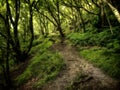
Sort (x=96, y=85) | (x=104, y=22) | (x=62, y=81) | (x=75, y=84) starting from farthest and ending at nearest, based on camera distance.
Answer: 1. (x=104, y=22)
2. (x=62, y=81)
3. (x=75, y=84)
4. (x=96, y=85)

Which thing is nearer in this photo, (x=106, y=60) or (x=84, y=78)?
(x=84, y=78)

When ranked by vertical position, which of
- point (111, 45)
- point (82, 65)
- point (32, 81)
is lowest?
point (32, 81)

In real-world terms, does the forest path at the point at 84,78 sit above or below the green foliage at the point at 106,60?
below

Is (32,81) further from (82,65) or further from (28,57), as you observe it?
(28,57)

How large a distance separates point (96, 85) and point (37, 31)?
139ft

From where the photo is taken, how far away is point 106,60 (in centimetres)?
961

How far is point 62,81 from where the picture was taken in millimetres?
9055

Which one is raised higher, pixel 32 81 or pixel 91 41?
pixel 91 41

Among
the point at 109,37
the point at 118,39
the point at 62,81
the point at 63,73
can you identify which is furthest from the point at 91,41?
the point at 62,81

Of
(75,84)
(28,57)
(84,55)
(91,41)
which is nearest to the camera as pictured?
(75,84)

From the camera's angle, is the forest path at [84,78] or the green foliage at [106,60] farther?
the green foliage at [106,60]

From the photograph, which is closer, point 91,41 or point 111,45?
point 111,45

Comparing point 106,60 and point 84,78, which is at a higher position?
point 106,60

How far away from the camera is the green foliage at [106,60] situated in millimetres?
8242
